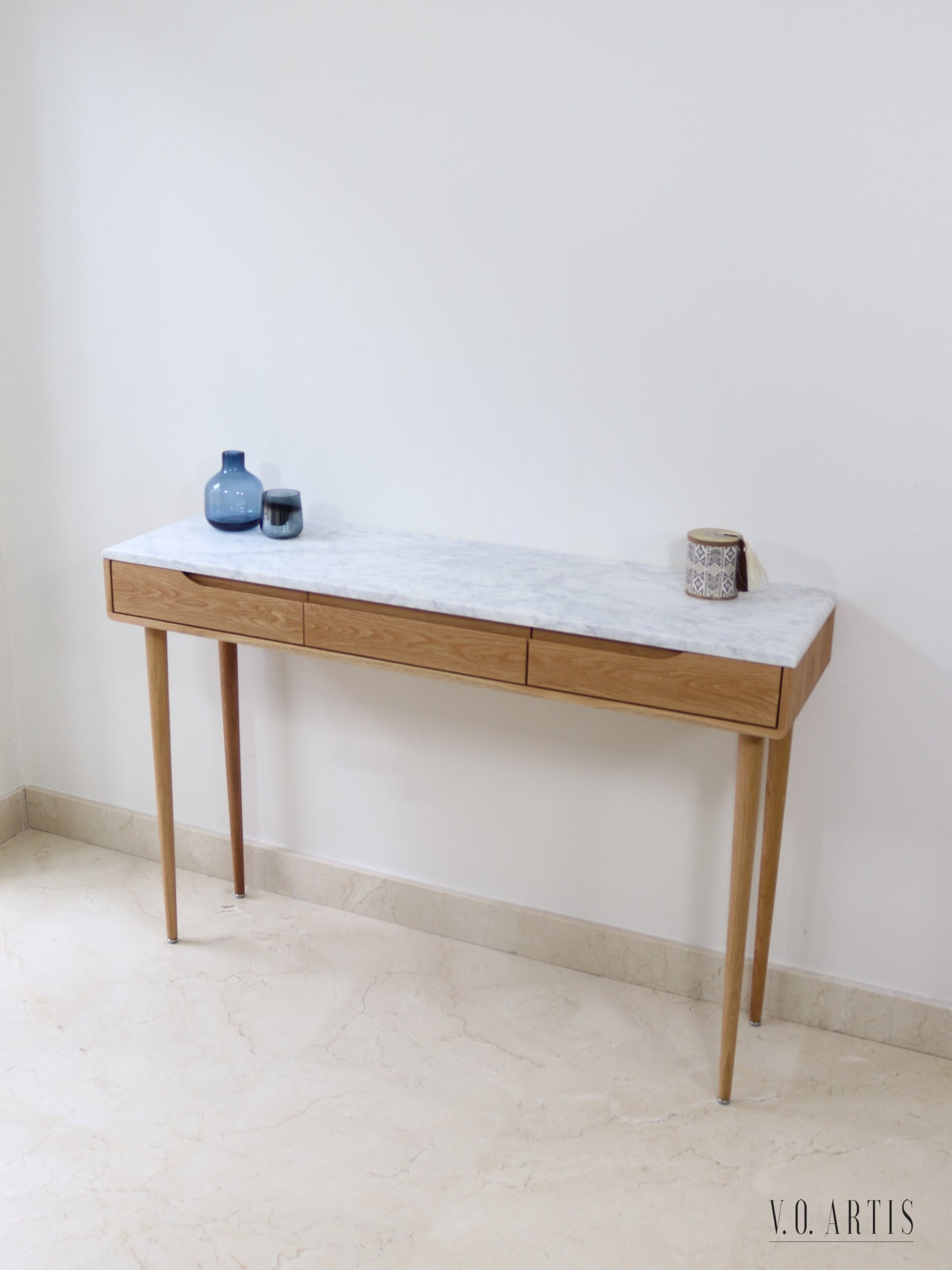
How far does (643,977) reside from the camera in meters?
2.57

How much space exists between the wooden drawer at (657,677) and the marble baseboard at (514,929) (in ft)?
2.56

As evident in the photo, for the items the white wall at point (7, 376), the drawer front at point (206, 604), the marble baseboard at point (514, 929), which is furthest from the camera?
the white wall at point (7, 376)

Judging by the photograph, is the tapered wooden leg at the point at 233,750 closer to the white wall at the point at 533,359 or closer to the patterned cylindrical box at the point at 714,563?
the white wall at the point at 533,359

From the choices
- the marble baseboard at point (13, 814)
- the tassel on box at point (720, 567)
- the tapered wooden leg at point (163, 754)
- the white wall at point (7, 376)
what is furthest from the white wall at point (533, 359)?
the marble baseboard at point (13, 814)

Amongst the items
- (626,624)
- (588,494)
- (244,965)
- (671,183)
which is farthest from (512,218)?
(244,965)

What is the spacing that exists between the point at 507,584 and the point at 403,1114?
989 millimetres

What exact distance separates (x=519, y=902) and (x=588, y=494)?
3.07ft

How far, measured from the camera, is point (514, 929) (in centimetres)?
267

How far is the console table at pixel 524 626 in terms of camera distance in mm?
1954

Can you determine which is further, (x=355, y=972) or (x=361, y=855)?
(x=361, y=855)

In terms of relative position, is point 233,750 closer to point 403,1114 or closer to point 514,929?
point 514,929

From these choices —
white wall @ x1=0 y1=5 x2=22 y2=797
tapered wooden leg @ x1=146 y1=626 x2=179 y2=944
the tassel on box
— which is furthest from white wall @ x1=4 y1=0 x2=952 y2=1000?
tapered wooden leg @ x1=146 y1=626 x2=179 y2=944

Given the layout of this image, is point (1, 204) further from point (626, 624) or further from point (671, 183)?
point (626, 624)

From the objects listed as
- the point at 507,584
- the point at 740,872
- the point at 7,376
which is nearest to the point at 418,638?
the point at 507,584
